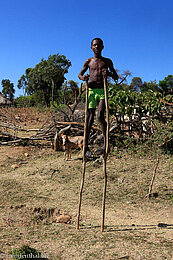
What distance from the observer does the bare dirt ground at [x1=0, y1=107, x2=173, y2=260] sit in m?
3.23

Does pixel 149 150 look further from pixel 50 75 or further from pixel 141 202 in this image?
pixel 50 75

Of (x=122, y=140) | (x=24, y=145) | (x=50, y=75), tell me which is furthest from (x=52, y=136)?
(x=50, y=75)

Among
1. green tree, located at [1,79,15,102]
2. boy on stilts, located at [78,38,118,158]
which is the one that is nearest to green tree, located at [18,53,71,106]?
green tree, located at [1,79,15,102]

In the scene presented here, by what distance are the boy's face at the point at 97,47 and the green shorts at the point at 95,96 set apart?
576 mm

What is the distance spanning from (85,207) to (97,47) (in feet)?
9.48

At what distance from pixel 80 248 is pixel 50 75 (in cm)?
2248

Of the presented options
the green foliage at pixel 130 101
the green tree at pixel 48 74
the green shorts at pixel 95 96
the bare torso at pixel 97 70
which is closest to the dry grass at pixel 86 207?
the green foliage at pixel 130 101

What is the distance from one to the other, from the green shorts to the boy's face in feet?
1.89

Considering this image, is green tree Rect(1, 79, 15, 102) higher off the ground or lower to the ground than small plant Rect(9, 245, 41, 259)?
higher

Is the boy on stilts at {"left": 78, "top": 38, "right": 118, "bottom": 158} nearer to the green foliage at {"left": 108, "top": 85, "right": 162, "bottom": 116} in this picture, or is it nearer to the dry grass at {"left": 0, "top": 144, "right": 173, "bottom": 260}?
the dry grass at {"left": 0, "top": 144, "right": 173, "bottom": 260}

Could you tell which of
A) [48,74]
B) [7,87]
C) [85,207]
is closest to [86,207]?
[85,207]

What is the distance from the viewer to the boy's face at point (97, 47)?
396 cm

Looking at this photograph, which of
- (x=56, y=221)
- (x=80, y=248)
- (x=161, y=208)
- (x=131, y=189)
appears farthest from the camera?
(x=131, y=189)

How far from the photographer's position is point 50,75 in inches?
963
